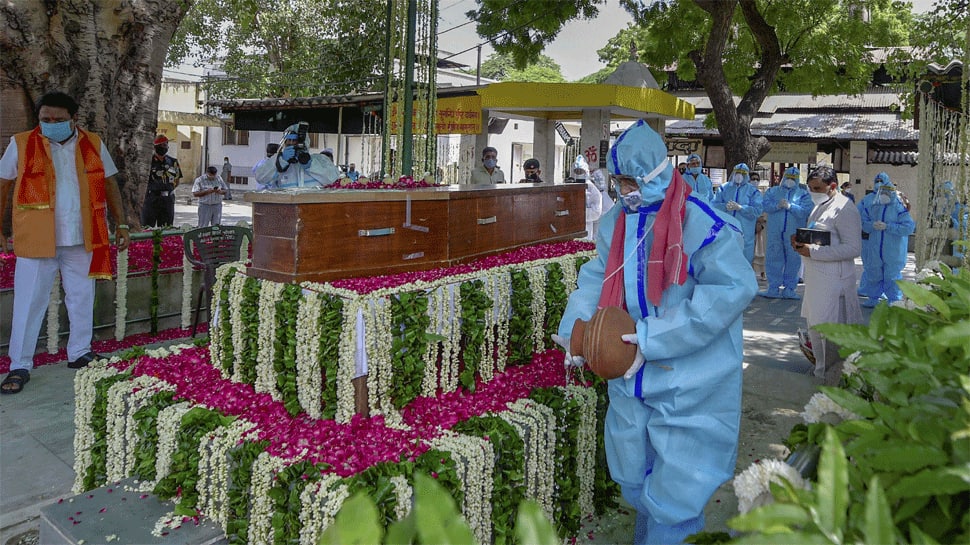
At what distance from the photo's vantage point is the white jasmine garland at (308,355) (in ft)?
11.1

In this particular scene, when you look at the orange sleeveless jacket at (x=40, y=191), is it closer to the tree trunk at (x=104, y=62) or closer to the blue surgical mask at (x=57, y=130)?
the blue surgical mask at (x=57, y=130)

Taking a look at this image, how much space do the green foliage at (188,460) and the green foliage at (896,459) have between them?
8.75 ft

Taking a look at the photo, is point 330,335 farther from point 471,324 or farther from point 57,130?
point 57,130

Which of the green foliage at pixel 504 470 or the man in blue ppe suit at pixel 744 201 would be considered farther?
the man in blue ppe suit at pixel 744 201

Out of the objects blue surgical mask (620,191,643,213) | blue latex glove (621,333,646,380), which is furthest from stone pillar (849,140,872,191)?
blue latex glove (621,333,646,380)

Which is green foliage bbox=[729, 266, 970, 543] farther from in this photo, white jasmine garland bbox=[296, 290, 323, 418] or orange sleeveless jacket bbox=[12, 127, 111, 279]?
orange sleeveless jacket bbox=[12, 127, 111, 279]

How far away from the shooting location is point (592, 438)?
3889 millimetres

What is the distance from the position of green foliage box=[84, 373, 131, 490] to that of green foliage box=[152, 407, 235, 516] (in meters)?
0.62

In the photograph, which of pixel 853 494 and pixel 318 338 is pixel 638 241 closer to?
pixel 318 338

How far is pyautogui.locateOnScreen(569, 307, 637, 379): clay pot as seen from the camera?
9.78 ft

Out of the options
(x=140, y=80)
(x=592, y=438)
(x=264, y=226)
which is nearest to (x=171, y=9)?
(x=140, y=80)

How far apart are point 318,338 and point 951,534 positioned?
2.66m

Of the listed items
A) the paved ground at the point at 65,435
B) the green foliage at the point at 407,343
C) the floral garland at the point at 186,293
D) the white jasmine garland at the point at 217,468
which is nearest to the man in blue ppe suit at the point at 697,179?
the paved ground at the point at 65,435

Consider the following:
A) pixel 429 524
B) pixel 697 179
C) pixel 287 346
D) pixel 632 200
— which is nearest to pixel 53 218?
pixel 287 346
